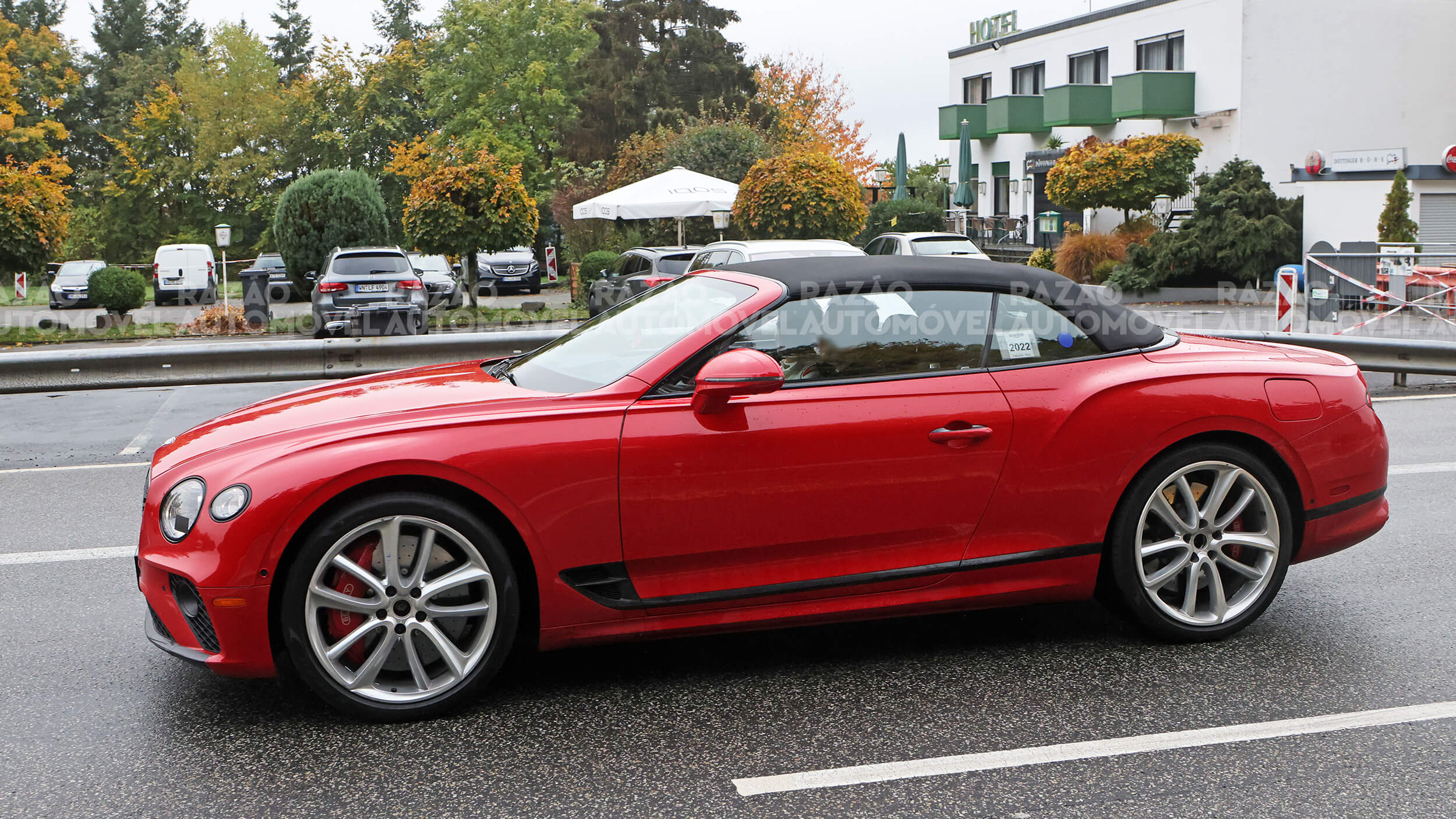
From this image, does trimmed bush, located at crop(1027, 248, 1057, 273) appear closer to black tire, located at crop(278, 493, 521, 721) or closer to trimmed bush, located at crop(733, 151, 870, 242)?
trimmed bush, located at crop(733, 151, 870, 242)

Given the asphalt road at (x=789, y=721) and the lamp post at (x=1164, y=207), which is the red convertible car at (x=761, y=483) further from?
the lamp post at (x=1164, y=207)

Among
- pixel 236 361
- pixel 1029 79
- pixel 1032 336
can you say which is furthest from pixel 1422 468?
pixel 1029 79

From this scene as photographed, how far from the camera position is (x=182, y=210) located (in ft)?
210

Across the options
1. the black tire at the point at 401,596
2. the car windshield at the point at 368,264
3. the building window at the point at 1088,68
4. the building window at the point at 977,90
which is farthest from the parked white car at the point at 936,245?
the building window at the point at 977,90

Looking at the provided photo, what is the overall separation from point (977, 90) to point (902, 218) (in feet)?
48.7

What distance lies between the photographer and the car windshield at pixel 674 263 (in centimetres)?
2000

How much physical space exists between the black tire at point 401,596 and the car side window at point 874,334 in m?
1.06

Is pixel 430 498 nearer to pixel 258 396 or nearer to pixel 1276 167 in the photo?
pixel 258 396

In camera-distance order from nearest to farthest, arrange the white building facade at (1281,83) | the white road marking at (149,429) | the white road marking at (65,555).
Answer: the white road marking at (65,555)
the white road marking at (149,429)
the white building facade at (1281,83)

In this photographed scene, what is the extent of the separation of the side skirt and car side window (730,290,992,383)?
26.2 inches

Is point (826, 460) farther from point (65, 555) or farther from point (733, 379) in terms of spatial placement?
point (65, 555)

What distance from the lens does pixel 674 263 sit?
20219 mm

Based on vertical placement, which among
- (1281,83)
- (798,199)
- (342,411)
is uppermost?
(1281,83)

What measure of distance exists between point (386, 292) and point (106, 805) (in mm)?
18753
